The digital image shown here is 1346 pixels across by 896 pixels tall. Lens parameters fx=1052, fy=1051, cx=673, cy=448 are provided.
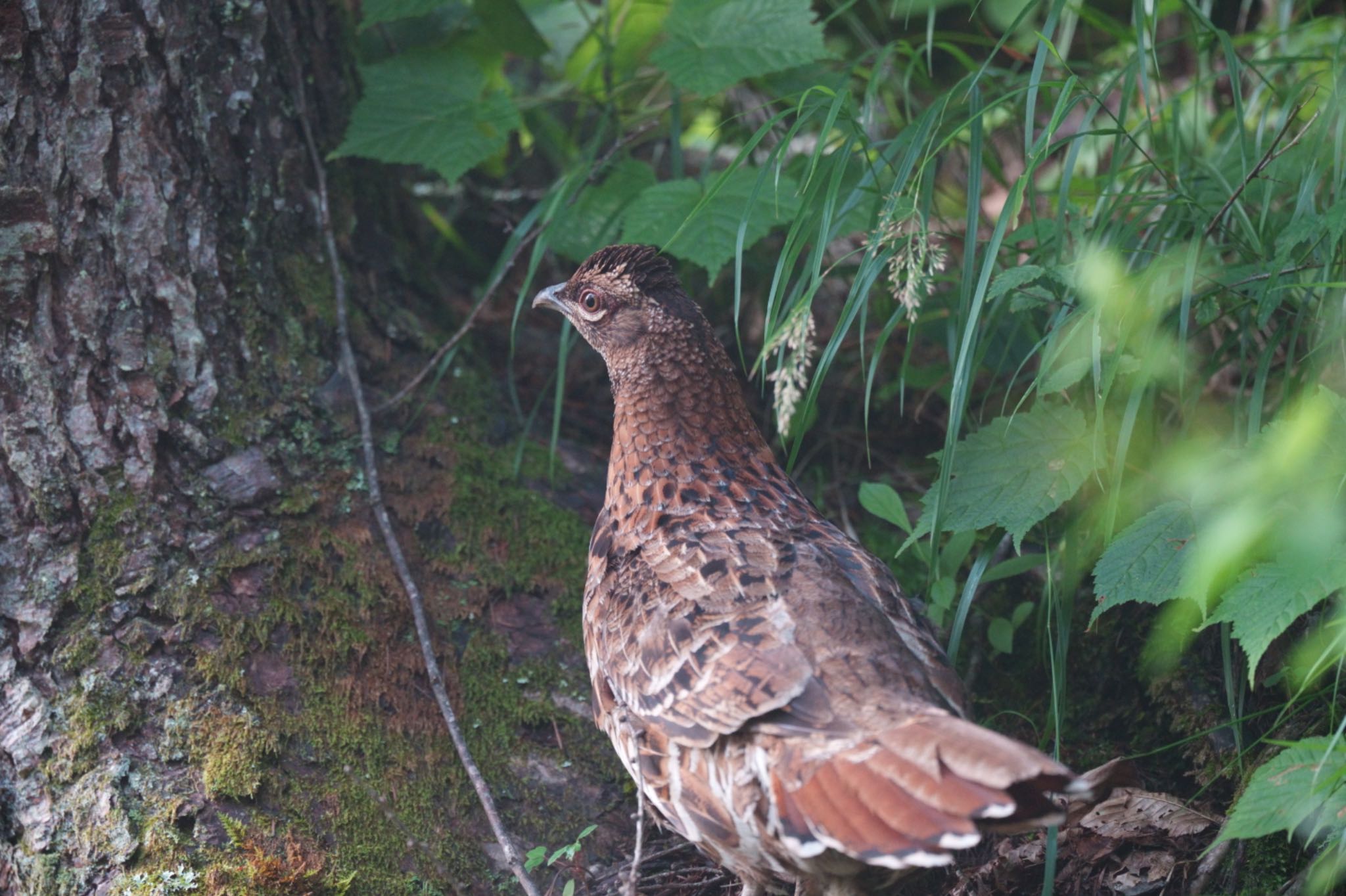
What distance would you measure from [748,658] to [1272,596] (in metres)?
1.21

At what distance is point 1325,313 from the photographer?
3021 mm

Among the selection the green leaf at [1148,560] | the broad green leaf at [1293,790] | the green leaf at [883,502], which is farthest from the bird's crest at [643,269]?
the broad green leaf at [1293,790]

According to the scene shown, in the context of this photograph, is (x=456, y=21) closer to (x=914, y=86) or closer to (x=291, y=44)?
(x=291, y=44)

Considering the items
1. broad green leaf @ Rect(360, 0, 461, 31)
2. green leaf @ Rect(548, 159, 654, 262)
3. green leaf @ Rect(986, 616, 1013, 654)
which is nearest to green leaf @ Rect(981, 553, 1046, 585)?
green leaf @ Rect(986, 616, 1013, 654)

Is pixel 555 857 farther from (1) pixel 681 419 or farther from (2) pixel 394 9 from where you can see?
(2) pixel 394 9

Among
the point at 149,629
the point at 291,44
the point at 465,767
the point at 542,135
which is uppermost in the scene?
the point at 291,44

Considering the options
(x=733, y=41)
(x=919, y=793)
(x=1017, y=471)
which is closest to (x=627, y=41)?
(x=733, y=41)

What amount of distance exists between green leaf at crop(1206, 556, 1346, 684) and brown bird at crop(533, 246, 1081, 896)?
22.6 inches

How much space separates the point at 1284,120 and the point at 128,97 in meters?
3.62

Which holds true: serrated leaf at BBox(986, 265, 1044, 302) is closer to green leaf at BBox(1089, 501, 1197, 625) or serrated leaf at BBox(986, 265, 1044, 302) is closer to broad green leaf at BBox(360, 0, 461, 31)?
green leaf at BBox(1089, 501, 1197, 625)

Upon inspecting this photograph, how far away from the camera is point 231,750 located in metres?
3.03

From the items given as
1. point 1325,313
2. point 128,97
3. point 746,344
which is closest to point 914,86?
point 746,344

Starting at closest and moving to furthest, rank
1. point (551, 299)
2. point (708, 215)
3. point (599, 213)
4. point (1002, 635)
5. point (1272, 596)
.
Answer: point (1272, 596)
point (1002, 635)
point (708, 215)
point (551, 299)
point (599, 213)

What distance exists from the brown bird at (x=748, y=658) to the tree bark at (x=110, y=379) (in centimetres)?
123
